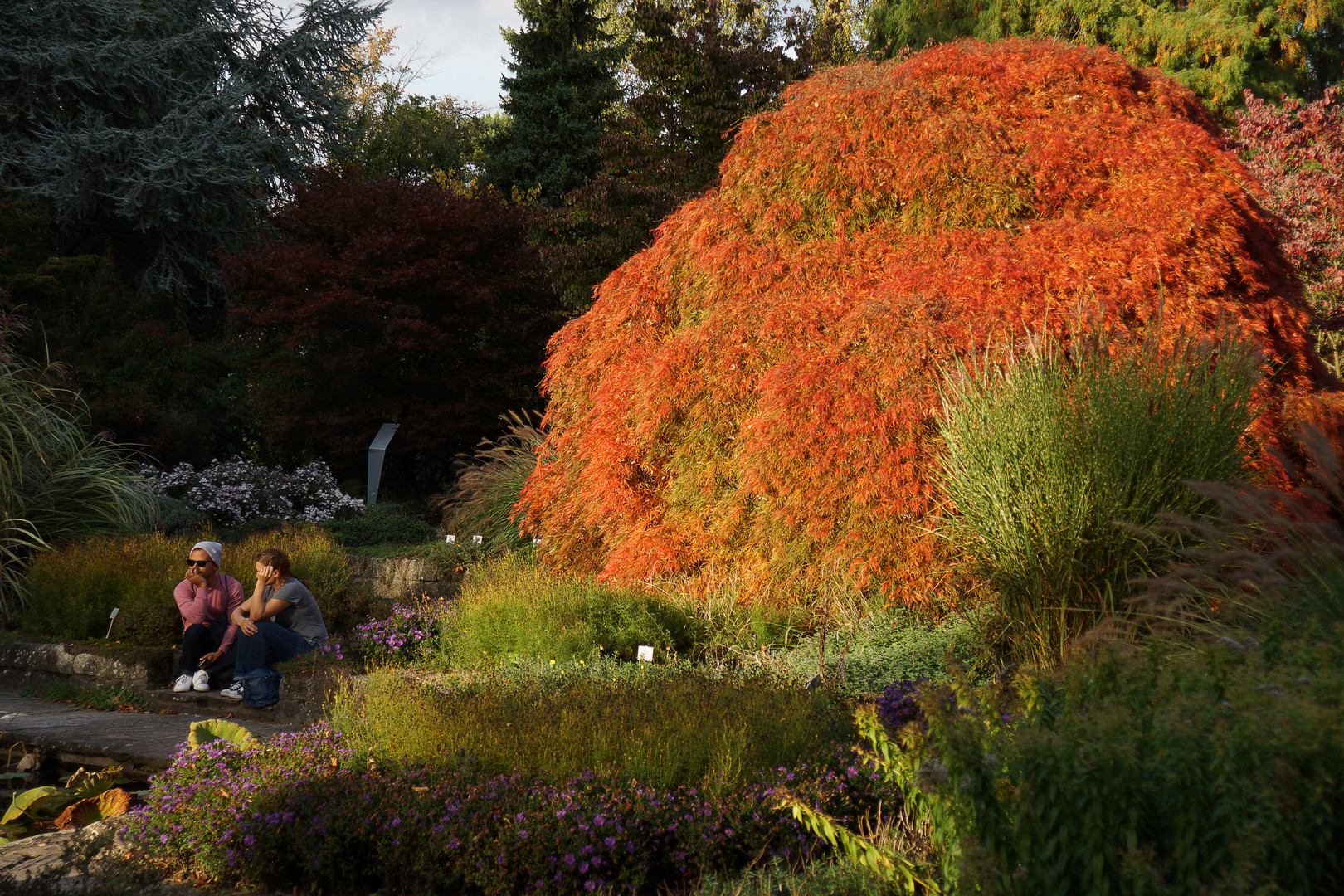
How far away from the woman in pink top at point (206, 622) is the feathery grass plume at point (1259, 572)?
604cm

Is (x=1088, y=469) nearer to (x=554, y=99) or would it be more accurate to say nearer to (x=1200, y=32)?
(x=1200, y=32)

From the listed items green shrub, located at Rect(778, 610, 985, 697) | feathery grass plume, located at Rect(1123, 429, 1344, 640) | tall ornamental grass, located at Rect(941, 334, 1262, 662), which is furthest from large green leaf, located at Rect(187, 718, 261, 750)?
feathery grass plume, located at Rect(1123, 429, 1344, 640)

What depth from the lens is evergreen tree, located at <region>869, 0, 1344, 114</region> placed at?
18.1 m

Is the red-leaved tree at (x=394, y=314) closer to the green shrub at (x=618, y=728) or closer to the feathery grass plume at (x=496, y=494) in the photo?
the feathery grass plume at (x=496, y=494)

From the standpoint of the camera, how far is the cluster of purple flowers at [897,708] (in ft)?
13.7

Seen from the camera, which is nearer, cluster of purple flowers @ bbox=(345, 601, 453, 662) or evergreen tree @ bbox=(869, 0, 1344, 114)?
cluster of purple flowers @ bbox=(345, 601, 453, 662)

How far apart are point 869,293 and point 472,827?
14.7ft

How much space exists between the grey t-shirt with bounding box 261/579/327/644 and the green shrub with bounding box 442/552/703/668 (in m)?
0.99

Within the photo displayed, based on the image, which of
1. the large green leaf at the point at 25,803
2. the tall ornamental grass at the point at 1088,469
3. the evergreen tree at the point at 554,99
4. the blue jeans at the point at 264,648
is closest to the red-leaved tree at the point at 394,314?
the blue jeans at the point at 264,648

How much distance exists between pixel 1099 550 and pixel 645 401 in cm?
340

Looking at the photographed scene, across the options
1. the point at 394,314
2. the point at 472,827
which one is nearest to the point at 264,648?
the point at 472,827

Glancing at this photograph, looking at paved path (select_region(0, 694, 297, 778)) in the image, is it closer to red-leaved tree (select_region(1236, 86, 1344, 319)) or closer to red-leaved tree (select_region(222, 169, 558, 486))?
red-leaved tree (select_region(222, 169, 558, 486))

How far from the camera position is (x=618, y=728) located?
154 inches

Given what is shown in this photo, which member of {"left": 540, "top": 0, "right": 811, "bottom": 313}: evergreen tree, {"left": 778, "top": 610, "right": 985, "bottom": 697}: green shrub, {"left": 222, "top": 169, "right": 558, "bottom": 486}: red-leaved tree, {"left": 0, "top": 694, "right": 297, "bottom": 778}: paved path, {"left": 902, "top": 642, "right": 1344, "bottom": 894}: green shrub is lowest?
{"left": 0, "top": 694, "right": 297, "bottom": 778}: paved path
